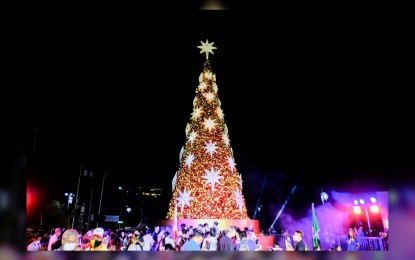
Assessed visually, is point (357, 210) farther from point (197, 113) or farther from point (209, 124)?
point (197, 113)

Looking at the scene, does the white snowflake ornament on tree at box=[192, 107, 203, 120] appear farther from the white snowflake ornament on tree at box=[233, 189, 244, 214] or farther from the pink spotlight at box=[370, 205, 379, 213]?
the pink spotlight at box=[370, 205, 379, 213]

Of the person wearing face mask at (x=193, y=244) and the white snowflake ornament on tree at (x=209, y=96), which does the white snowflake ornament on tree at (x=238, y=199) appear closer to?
the white snowflake ornament on tree at (x=209, y=96)

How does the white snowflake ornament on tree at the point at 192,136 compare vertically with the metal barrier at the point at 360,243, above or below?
above

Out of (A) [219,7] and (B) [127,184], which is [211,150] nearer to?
(A) [219,7]

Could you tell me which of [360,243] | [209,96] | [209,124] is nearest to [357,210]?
[360,243]

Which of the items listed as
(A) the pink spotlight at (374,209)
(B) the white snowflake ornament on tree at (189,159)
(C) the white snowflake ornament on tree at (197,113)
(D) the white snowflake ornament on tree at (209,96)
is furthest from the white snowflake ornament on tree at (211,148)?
(A) the pink spotlight at (374,209)

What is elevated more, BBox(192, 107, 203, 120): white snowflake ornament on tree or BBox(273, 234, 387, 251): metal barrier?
BBox(192, 107, 203, 120): white snowflake ornament on tree

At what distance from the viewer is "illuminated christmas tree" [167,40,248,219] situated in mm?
10445

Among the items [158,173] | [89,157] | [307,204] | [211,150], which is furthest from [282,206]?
[89,157]

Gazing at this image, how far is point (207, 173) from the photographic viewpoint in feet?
35.3

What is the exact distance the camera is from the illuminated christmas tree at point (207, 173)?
1045cm

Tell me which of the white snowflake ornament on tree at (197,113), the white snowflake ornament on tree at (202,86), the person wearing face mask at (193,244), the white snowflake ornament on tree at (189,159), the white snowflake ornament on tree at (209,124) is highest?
the white snowflake ornament on tree at (202,86)

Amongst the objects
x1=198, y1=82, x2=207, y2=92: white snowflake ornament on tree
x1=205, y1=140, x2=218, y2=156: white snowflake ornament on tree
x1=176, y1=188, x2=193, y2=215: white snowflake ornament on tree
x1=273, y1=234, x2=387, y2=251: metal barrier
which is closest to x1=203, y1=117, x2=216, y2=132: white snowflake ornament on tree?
x1=205, y1=140, x2=218, y2=156: white snowflake ornament on tree

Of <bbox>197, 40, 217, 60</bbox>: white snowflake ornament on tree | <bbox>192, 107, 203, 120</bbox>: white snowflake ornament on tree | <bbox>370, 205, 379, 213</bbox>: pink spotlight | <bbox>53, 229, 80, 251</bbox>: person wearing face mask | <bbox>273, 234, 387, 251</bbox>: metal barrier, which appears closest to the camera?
<bbox>53, 229, 80, 251</bbox>: person wearing face mask
